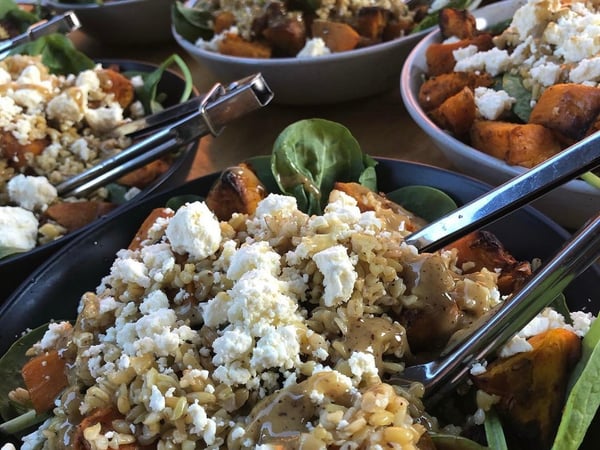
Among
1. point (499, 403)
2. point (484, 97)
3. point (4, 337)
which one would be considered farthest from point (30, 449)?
point (484, 97)

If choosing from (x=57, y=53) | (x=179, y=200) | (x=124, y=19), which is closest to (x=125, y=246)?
(x=179, y=200)

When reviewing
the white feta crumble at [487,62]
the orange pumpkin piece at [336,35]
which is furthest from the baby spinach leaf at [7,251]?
the white feta crumble at [487,62]

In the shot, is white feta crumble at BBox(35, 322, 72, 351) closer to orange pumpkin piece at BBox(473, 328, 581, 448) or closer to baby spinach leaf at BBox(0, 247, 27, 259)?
baby spinach leaf at BBox(0, 247, 27, 259)

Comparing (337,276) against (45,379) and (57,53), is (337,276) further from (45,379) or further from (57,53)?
(57,53)

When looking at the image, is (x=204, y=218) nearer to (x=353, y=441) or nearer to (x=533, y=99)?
(x=353, y=441)

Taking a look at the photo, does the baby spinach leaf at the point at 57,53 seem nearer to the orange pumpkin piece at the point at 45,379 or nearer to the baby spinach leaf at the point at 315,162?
the baby spinach leaf at the point at 315,162

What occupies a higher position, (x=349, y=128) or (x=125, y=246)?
(x=125, y=246)
